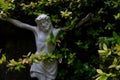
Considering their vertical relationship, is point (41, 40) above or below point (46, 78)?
above

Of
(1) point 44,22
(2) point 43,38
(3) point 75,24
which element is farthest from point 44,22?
(3) point 75,24

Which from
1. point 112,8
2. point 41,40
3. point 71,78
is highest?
point 112,8

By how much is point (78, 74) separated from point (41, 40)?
48 cm

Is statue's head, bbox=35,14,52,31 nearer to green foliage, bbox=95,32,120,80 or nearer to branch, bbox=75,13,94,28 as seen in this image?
branch, bbox=75,13,94,28

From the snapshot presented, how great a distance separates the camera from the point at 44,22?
9.70ft

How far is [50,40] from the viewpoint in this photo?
2.89 meters

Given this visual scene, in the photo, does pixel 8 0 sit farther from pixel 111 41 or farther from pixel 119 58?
pixel 119 58

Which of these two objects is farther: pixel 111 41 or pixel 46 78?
pixel 46 78

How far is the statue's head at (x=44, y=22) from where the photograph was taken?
116 inches

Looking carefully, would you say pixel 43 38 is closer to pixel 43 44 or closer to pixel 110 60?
pixel 43 44

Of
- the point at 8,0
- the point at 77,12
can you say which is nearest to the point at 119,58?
the point at 77,12

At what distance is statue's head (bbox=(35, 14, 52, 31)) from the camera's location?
9.65 feet

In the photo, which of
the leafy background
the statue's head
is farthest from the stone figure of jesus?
the leafy background

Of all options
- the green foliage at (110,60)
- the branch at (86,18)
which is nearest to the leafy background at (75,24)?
the branch at (86,18)
